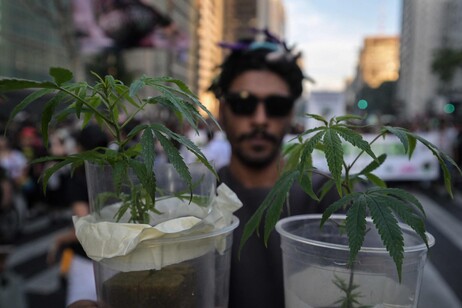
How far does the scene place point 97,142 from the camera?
3.27 meters

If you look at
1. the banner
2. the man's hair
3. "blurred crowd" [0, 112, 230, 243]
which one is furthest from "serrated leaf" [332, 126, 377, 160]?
the banner

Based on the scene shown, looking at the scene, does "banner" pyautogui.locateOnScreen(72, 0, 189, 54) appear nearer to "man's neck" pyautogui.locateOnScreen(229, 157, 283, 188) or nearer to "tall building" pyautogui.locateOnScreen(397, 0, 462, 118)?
"man's neck" pyautogui.locateOnScreen(229, 157, 283, 188)

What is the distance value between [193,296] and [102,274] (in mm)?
202

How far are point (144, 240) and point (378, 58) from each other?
6132 inches

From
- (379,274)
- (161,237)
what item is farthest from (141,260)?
(379,274)

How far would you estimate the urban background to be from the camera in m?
5.55

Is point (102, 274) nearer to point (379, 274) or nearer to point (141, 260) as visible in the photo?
point (141, 260)

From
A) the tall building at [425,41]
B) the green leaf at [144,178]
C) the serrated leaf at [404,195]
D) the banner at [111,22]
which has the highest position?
the tall building at [425,41]

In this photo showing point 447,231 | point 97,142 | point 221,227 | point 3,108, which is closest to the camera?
point 221,227

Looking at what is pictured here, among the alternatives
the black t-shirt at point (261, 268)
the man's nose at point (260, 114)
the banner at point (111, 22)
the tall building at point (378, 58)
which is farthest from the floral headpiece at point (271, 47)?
the tall building at point (378, 58)

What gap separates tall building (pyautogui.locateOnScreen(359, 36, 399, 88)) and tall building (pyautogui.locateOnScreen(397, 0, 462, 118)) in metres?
45.9

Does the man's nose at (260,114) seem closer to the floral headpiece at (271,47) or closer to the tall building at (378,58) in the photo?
the floral headpiece at (271,47)

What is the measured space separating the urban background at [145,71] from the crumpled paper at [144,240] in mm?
196

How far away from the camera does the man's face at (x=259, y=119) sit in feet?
6.60
